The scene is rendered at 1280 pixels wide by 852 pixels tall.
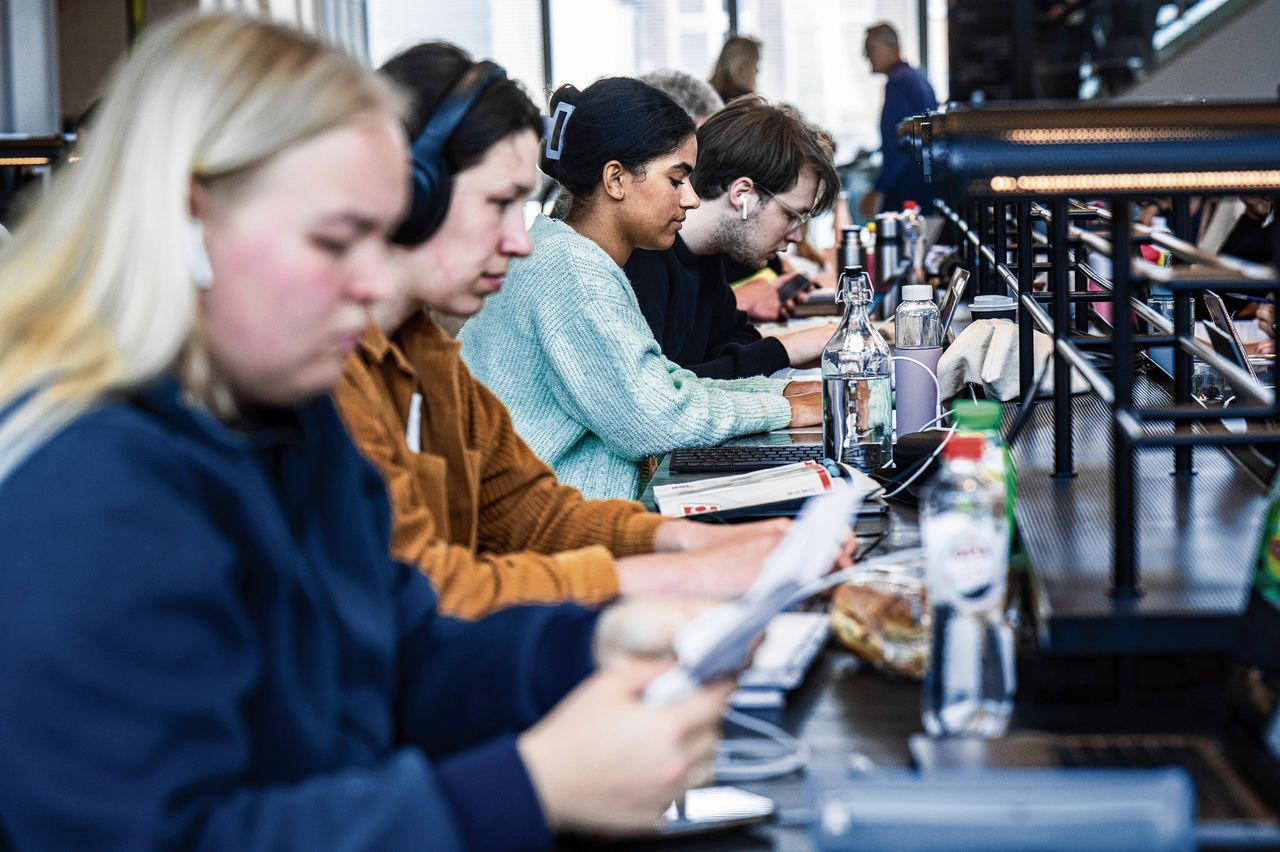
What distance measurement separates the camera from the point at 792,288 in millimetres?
4496

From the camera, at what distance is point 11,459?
0.84 metres

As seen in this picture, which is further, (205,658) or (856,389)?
(856,389)

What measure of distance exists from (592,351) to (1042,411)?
730mm

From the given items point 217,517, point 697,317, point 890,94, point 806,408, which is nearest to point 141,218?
point 217,517

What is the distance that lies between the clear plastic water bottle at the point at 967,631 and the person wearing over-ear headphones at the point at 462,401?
39 centimetres

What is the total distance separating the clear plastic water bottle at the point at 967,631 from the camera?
1100 millimetres

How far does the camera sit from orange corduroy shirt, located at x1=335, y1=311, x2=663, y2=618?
4.65 ft

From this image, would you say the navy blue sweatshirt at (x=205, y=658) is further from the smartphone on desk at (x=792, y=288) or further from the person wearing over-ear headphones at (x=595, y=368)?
the smartphone on desk at (x=792, y=288)

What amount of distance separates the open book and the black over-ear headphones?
0.51m

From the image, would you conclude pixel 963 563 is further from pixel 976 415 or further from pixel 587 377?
pixel 587 377

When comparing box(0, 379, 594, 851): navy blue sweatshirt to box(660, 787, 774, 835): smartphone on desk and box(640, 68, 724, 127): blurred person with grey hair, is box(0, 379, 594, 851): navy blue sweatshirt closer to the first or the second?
box(660, 787, 774, 835): smartphone on desk

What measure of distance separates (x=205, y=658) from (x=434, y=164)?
2.61 feet

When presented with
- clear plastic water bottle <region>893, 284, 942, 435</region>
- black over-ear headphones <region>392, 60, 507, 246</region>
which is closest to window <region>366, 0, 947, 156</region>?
clear plastic water bottle <region>893, 284, 942, 435</region>

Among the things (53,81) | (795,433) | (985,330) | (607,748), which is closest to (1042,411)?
(985,330)
